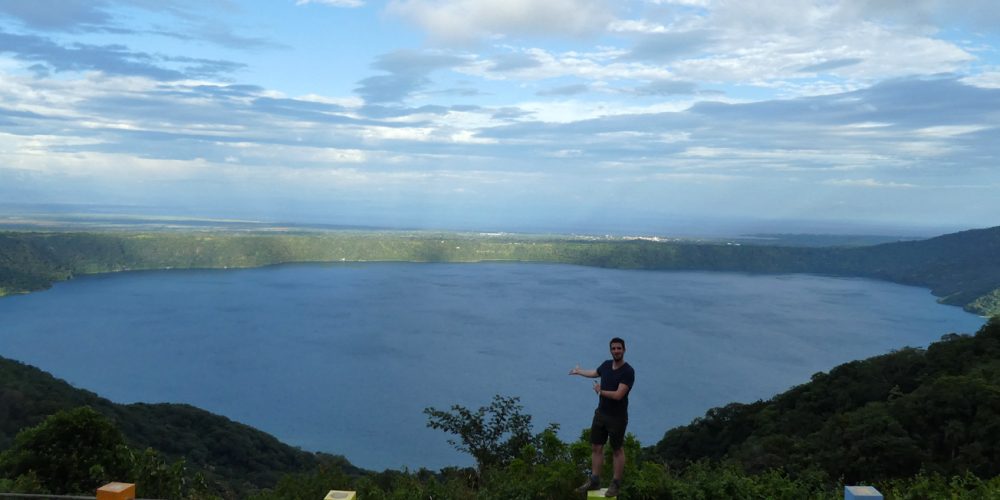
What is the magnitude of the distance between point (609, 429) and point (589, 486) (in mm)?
601

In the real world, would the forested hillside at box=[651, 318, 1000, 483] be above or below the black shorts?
below

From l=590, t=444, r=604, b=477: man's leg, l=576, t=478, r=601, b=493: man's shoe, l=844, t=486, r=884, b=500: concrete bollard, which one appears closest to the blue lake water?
l=576, t=478, r=601, b=493: man's shoe

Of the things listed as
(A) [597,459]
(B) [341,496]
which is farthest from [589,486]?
(B) [341,496]

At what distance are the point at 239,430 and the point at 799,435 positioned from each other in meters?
27.0

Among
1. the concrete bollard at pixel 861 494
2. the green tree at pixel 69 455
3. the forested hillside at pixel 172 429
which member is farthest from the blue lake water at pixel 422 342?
the concrete bollard at pixel 861 494

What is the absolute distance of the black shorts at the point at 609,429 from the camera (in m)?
6.50

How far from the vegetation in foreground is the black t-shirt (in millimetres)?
824

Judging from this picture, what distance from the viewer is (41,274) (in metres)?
123

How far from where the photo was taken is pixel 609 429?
656 cm

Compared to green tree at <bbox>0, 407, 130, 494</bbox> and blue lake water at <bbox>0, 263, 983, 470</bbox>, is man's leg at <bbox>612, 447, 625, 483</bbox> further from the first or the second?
blue lake water at <bbox>0, 263, 983, 470</bbox>

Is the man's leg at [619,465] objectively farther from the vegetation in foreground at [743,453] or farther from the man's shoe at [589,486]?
the vegetation in foreground at [743,453]

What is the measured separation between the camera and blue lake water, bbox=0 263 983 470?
57875 mm

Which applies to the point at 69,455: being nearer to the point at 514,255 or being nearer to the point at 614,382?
the point at 614,382

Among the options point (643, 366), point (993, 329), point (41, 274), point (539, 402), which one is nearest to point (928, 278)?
point (643, 366)
